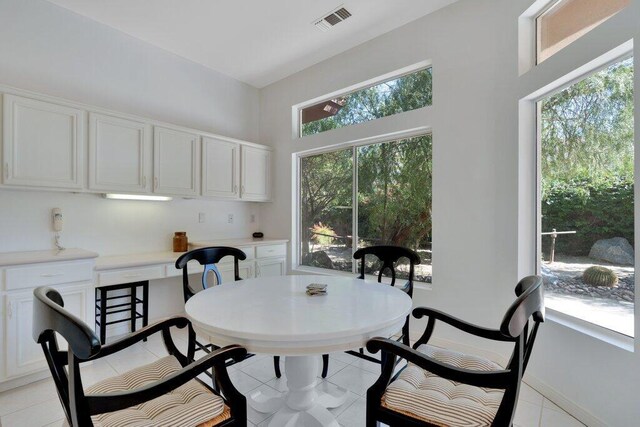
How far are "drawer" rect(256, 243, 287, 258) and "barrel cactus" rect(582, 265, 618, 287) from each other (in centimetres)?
308

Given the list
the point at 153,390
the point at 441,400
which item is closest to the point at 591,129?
the point at 441,400

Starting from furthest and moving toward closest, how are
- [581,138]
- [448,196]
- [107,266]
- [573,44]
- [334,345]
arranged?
[448,196] → [107,266] → [581,138] → [573,44] → [334,345]

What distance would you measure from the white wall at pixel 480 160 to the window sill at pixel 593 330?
0.14 ft

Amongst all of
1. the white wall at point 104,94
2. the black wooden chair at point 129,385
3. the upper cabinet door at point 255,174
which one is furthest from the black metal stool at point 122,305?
the black wooden chair at point 129,385

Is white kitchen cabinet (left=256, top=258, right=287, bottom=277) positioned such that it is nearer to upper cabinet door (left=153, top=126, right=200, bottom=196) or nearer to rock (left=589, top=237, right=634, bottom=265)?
upper cabinet door (left=153, top=126, right=200, bottom=196)

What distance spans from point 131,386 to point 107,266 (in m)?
1.64

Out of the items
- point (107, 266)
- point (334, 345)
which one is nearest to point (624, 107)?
point (334, 345)

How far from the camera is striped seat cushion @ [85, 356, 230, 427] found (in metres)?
1.10

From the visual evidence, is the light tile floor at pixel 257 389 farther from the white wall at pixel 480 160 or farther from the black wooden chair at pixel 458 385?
the black wooden chair at pixel 458 385

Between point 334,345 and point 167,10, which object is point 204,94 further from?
point 334,345

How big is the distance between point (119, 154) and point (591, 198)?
12.3 ft

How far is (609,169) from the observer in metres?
1.85

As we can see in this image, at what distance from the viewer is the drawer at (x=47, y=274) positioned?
2137mm

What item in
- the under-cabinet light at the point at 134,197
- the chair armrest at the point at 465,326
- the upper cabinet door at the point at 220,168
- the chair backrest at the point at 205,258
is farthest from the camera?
the upper cabinet door at the point at 220,168
